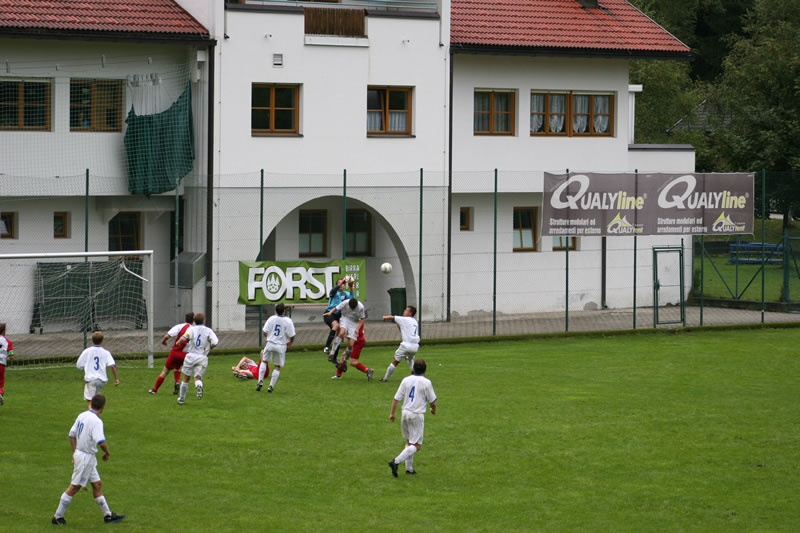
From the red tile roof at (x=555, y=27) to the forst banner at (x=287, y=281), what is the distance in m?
8.36

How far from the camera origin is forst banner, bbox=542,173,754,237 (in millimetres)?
32469

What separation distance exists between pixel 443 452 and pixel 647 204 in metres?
16.8

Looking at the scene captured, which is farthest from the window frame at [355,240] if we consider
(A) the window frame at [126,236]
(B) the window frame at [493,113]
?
(A) the window frame at [126,236]

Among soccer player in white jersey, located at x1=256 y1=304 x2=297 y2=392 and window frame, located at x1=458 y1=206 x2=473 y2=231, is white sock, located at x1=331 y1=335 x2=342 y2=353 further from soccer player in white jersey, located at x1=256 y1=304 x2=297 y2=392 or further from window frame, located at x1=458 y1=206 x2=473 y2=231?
window frame, located at x1=458 y1=206 x2=473 y2=231

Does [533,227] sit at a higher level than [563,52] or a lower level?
lower

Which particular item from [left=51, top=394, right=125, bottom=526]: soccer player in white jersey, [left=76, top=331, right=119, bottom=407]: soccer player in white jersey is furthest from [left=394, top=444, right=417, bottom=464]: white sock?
[left=76, top=331, right=119, bottom=407]: soccer player in white jersey

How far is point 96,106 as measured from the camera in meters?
31.1

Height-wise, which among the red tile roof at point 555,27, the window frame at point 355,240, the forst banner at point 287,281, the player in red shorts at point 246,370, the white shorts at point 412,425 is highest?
the red tile roof at point 555,27

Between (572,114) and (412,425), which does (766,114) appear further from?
(412,425)

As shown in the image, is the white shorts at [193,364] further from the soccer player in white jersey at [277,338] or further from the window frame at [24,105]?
the window frame at [24,105]

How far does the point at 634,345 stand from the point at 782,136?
15.7 metres

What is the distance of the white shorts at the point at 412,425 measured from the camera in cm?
1677

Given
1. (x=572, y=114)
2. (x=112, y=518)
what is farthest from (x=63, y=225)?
(x=112, y=518)

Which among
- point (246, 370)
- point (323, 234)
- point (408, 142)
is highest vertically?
point (408, 142)
